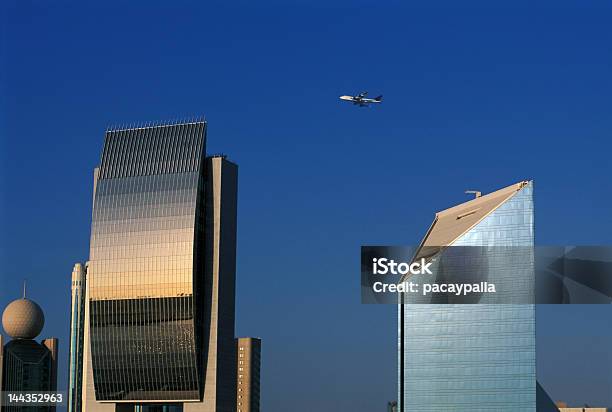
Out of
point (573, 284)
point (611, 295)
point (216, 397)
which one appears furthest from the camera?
point (216, 397)

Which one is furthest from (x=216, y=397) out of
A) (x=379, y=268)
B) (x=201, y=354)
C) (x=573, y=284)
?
(x=379, y=268)

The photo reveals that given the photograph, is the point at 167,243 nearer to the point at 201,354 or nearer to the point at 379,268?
the point at 201,354

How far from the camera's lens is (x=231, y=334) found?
652ft

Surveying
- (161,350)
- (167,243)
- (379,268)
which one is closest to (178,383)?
(161,350)

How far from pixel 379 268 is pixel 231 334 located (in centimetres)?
9725

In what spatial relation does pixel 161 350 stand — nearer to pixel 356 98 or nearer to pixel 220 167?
pixel 220 167

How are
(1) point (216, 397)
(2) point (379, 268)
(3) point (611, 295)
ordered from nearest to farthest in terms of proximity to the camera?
1. (2) point (379, 268)
2. (3) point (611, 295)
3. (1) point (216, 397)

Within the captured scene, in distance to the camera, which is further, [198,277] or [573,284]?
[198,277]

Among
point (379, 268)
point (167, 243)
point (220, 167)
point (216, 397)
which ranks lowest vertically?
point (216, 397)

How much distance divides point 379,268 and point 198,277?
95391mm

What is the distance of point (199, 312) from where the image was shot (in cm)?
19450

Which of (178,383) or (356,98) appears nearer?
(356,98)

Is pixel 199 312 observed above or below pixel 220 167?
below

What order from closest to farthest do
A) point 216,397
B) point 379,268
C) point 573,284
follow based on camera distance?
point 379,268
point 573,284
point 216,397
